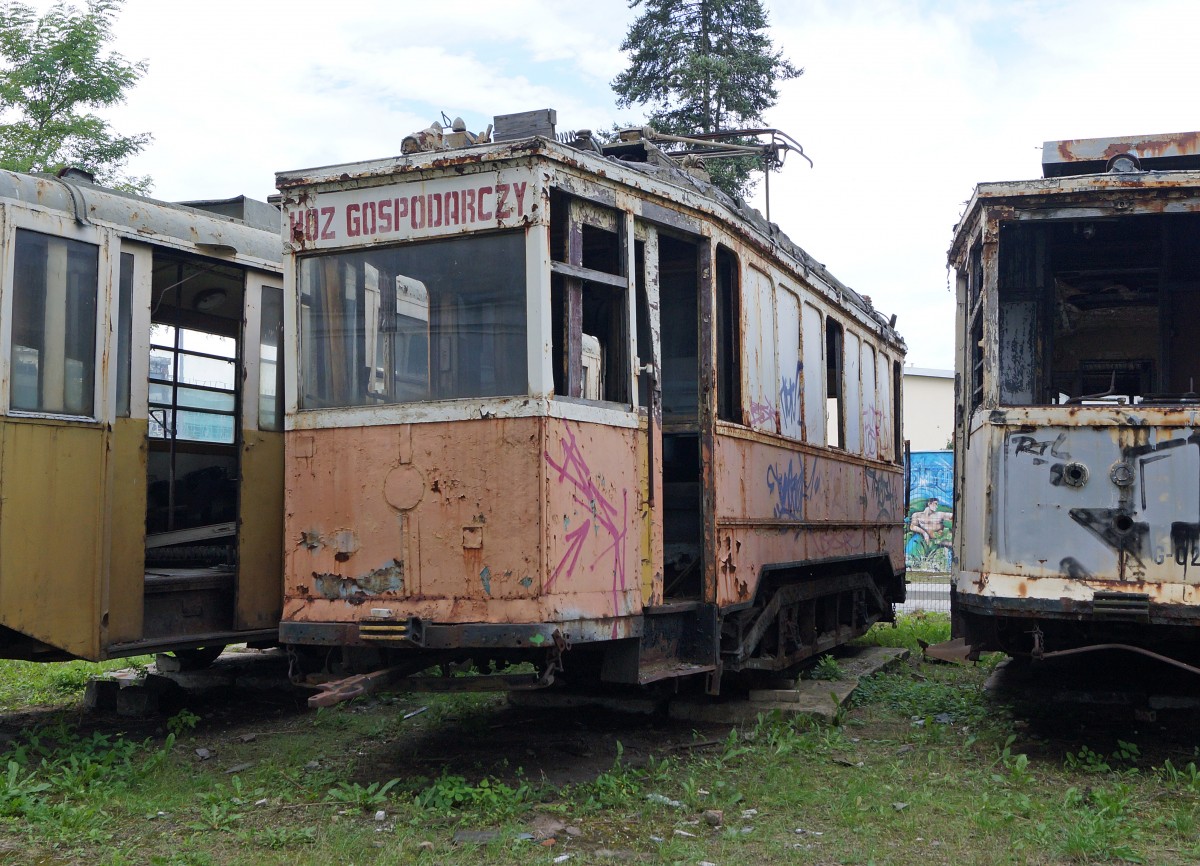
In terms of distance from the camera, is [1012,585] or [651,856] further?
[1012,585]

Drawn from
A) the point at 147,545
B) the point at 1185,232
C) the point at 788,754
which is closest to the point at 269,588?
the point at 147,545

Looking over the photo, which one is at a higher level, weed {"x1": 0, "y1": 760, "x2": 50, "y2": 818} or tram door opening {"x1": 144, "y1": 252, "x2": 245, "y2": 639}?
tram door opening {"x1": 144, "y1": 252, "x2": 245, "y2": 639}

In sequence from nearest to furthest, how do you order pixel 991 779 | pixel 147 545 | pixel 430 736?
1. pixel 991 779
2. pixel 430 736
3. pixel 147 545

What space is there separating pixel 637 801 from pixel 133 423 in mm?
3878

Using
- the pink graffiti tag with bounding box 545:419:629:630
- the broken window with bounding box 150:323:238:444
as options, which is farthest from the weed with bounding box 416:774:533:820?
the broken window with bounding box 150:323:238:444

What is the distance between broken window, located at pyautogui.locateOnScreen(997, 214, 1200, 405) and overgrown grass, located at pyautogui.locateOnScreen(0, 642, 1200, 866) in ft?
7.49

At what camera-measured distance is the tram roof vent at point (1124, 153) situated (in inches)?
280

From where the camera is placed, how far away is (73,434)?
679 cm

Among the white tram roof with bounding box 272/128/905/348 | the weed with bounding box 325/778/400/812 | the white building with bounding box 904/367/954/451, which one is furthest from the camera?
the white building with bounding box 904/367/954/451

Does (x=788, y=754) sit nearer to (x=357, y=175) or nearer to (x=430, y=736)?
(x=430, y=736)

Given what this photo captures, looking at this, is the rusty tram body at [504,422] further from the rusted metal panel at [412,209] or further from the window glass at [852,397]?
the window glass at [852,397]

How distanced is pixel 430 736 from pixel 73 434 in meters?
2.81

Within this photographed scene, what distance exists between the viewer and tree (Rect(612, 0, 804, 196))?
23.8 m

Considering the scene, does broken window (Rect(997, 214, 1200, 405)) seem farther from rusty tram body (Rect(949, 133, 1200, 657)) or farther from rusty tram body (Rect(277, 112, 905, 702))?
rusty tram body (Rect(277, 112, 905, 702))
